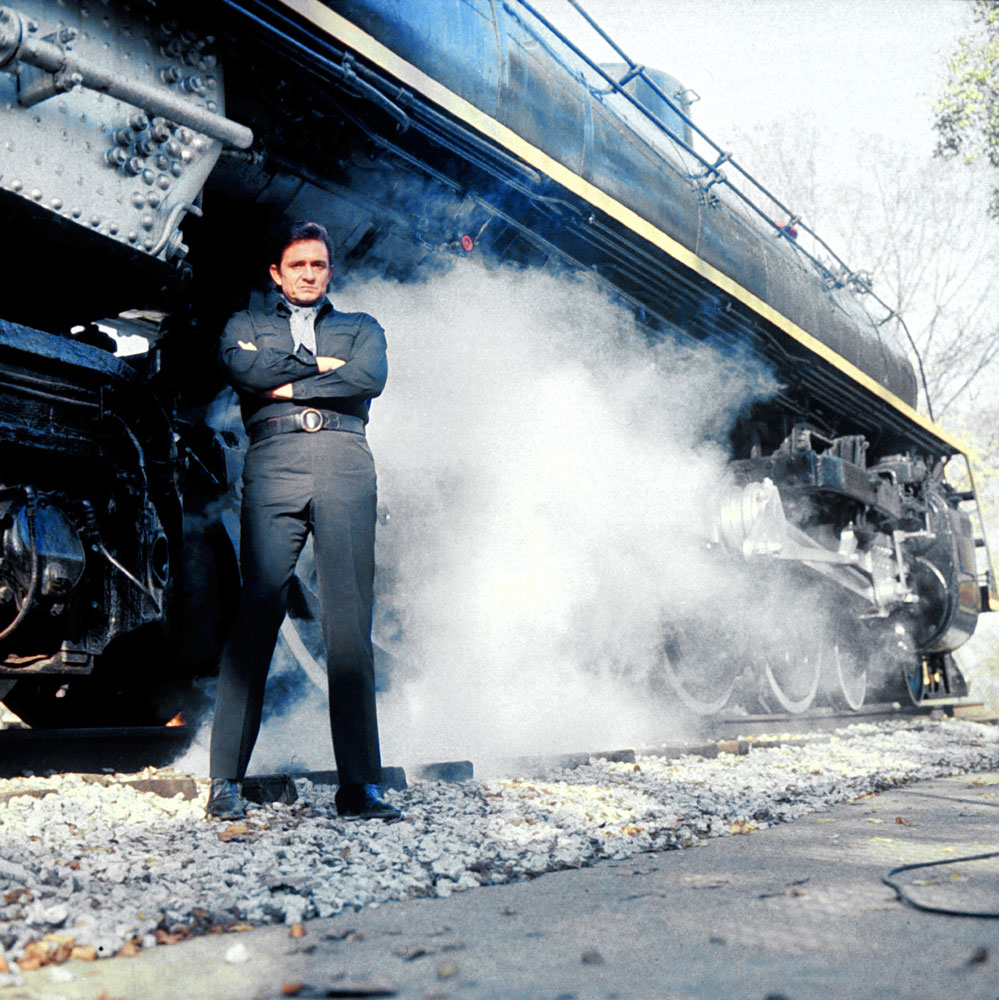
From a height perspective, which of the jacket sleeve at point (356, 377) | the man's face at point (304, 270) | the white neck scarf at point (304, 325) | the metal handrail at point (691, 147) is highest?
the metal handrail at point (691, 147)

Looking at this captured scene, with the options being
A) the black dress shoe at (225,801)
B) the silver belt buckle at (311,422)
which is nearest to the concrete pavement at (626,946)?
the black dress shoe at (225,801)

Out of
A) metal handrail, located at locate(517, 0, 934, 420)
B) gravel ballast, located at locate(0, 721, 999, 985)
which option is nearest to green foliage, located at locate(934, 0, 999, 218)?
metal handrail, located at locate(517, 0, 934, 420)

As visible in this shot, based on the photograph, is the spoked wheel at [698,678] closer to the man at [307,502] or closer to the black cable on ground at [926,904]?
the man at [307,502]

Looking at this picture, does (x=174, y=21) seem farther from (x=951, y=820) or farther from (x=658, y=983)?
(x=951, y=820)

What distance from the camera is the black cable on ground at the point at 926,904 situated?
5.01ft

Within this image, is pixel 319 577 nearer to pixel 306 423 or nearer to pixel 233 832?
pixel 306 423

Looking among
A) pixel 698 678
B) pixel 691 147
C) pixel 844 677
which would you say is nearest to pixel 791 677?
pixel 844 677

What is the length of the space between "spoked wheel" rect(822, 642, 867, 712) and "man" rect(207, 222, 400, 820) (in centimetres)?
570

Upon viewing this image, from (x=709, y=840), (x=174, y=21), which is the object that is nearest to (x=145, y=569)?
(x=174, y=21)

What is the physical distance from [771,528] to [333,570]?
145 inches

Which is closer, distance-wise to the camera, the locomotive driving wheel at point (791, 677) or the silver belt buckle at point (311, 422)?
the silver belt buckle at point (311, 422)

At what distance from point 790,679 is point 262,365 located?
5.35 metres

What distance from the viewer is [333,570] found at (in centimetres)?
251

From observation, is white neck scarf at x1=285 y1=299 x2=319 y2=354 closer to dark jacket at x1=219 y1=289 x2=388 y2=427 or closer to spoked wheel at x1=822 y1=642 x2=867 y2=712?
dark jacket at x1=219 y1=289 x2=388 y2=427
